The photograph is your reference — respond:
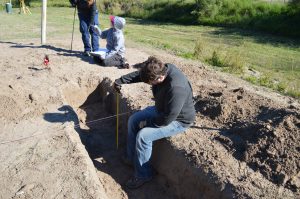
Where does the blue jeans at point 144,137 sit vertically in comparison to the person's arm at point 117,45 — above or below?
below

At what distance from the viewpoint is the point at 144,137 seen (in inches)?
198

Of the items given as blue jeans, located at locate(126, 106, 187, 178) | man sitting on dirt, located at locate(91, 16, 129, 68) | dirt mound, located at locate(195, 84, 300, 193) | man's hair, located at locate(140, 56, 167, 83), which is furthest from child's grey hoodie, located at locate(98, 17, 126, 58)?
man's hair, located at locate(140, 56, 167, 83)

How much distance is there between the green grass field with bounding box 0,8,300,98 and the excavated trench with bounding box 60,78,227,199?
11.9 feet

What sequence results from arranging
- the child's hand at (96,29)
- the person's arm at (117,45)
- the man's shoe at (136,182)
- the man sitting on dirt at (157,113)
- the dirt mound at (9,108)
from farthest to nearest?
the child's hand at (96,29) → the person's arm at (117,45) → the dirt mound at (9,108) → the man's shoe at (136,182) → the man sitting on dirt at (157,113)

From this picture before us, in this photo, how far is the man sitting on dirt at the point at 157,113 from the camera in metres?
4.70

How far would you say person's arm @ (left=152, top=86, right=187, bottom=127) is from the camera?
4.71 m

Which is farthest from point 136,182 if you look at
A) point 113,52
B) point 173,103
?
point 113,52

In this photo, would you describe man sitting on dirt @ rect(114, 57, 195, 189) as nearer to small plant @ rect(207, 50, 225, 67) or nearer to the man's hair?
the man's hair

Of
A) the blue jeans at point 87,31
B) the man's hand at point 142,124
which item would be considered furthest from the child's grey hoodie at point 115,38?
the man's hand at point 142,124

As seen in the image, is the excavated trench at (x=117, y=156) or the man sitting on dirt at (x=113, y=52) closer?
the excavated trench at (x=117, y=156)

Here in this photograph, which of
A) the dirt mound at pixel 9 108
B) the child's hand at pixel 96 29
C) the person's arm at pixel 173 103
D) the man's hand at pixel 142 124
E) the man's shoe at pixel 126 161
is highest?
the child's hand at pixel 96 29

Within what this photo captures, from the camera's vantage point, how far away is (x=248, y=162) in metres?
4.78

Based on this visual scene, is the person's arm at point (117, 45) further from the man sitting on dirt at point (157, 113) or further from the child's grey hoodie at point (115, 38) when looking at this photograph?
the man sitting on dirt at point (157, 113)

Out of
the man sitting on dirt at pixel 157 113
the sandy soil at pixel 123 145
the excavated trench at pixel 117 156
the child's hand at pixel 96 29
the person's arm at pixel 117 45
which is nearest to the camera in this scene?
the sandy soil at pixel 123 145
